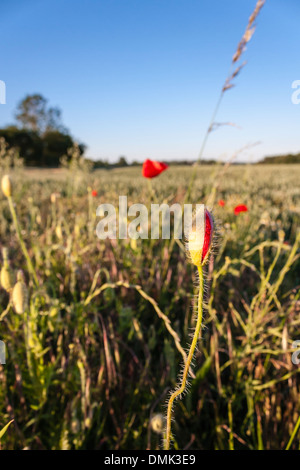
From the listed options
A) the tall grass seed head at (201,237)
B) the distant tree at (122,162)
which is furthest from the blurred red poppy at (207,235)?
the distant tree at (122,162)

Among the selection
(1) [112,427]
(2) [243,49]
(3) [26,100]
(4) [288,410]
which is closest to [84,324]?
(1) [112,427]

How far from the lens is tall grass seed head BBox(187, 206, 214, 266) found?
42 cm

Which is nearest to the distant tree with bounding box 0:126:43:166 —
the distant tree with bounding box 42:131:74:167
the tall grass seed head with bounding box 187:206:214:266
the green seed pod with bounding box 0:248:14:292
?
the distant tree with bounding box 42:131:74:167

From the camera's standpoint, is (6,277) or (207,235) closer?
(207,235)

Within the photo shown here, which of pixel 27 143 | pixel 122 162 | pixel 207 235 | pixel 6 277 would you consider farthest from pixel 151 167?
pixel 27 143

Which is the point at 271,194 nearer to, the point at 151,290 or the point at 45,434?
the point at 151,290

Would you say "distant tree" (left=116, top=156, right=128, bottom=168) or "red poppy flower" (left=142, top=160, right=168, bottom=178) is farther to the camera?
Answer: "distant tree" (left=116, top=156, right=128, bottom=168)

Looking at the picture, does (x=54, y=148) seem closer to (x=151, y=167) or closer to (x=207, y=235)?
(x=151, y=167)

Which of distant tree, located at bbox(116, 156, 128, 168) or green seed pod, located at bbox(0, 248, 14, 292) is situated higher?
distant tree, located at bbox(116, 156, 128, 168)

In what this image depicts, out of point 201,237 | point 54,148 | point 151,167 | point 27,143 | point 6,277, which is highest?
point 27,143

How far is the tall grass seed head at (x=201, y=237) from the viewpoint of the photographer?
42cm

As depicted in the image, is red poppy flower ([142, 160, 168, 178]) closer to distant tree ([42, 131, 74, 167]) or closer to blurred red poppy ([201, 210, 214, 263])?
blurred red poppy ([201, 210, 214, 263])

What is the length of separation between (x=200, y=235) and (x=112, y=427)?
0.89 meters

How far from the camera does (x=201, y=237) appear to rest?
16.7 inches
